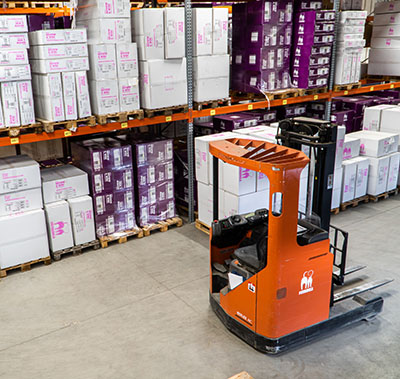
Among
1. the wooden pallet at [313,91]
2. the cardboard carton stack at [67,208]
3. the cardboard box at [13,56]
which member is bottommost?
the cardboard carton stack at [67,208]

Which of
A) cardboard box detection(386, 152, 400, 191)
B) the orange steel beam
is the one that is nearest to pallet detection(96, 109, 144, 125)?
the orange steel beam

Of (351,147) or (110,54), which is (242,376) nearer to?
(110,54)

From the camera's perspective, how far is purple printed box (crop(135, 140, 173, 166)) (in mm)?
6512

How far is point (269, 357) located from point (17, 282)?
10.5ft

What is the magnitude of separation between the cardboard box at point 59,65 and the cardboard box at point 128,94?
54 centimetres

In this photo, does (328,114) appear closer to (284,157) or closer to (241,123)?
(241,123)

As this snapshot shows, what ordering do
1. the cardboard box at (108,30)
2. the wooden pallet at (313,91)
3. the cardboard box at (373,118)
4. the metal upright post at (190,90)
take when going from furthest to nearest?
the cardboard box at (373,118)
the wooden pallet at (313,91)
the metal upright post at (190,90)
the cardboard box at (108,30)

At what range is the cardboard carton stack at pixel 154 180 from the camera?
6.58m

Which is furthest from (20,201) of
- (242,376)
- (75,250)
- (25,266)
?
(242,376)

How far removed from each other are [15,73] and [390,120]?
6454 mm

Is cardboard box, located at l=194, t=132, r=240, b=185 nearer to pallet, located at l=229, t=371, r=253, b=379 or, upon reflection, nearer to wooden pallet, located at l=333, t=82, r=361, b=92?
wooden pallet, located at l=333, t=82, r=361, b=92

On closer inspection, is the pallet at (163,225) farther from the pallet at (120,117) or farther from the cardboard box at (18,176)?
the cardboard box at (18,176)

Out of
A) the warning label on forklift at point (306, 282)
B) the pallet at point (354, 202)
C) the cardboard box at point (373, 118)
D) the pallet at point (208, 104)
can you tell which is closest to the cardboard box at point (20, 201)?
the pallet at point (208, 104)

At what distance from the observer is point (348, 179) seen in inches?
295
